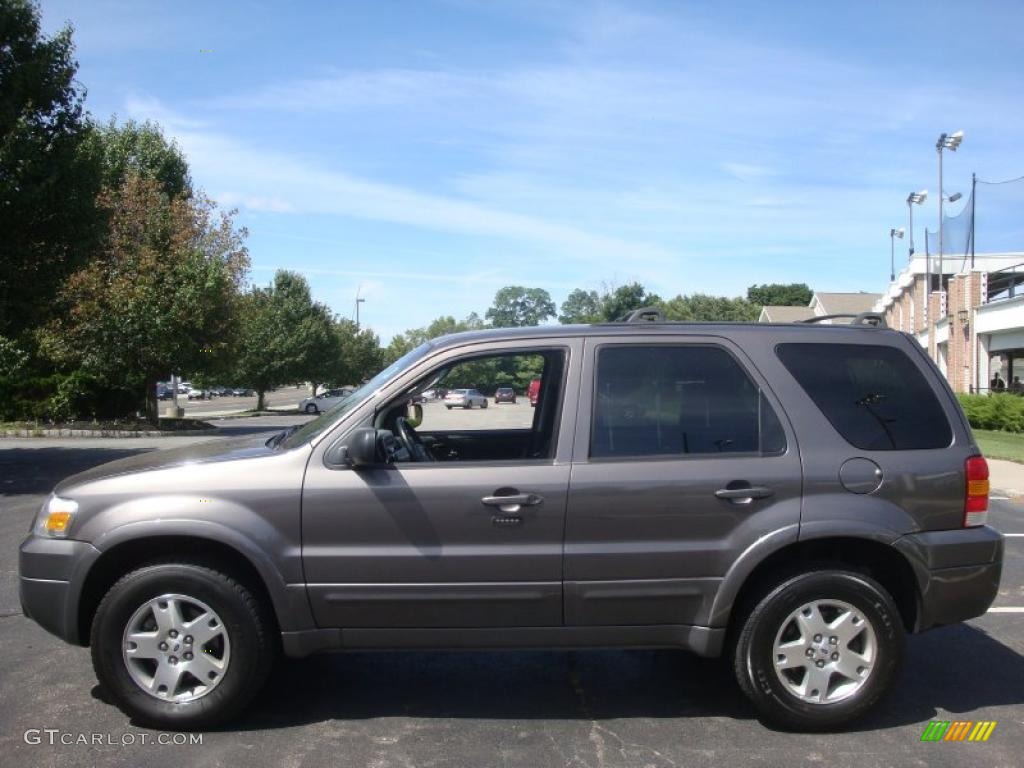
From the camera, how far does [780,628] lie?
13.7 feet

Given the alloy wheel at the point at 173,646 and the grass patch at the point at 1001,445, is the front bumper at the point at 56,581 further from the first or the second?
the grass patch at the point at 1001,445

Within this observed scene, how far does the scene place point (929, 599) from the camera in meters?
4.28

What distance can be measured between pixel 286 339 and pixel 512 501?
4650 cm

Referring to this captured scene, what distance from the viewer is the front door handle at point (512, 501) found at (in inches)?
161

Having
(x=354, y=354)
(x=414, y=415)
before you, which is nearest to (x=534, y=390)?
(x=414, y=415)

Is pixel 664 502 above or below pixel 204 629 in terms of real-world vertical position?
above

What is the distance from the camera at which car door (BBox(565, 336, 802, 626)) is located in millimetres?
4113

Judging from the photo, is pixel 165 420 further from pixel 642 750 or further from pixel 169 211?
pixel 642 750

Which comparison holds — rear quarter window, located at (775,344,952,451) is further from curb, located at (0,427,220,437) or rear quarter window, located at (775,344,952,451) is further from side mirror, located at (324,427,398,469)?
curb, located at (0,427,220,437)

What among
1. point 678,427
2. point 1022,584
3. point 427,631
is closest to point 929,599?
point 678,427

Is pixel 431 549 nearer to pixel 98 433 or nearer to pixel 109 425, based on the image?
pixel 98 433

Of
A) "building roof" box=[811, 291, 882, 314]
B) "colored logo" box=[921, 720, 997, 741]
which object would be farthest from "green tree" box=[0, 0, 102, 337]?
"building roof" box=[811, 291, 882, 314]

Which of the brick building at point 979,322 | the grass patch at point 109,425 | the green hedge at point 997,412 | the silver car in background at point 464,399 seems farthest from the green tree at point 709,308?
the silver car in background at point 464,399

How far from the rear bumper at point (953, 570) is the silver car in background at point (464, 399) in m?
2.55
